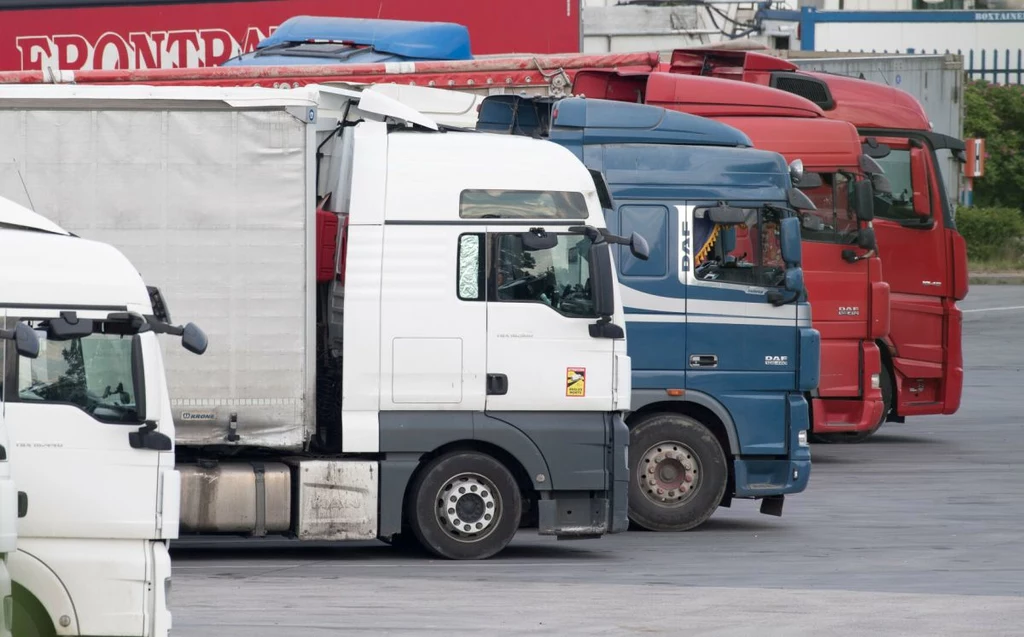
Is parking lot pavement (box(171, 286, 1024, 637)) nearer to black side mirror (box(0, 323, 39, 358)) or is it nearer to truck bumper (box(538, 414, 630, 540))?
truck bumper (box(538, 414, 630, 540))

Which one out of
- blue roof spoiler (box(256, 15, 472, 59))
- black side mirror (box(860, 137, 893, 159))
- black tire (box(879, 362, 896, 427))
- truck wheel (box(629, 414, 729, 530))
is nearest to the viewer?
truck wheel (box(629, 414, 729, 530))

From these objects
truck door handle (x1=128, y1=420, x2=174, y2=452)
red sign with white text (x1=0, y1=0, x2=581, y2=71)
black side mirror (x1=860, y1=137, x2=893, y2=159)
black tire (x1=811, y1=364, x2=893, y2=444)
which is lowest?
black tire (x1=811, y1=364, x2=893, y2=444)

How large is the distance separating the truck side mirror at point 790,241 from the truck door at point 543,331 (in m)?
2.14

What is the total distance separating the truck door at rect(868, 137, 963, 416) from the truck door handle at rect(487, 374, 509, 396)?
801cm

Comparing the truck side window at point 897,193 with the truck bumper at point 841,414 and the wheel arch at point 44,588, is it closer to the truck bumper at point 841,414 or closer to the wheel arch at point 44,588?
the truck bumper at point 841,414

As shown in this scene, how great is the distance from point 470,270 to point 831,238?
20.1ft

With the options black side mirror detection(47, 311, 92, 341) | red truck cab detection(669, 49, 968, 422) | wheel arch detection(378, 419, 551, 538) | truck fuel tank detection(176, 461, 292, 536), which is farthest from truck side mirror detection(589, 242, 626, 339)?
red truck cab detection(669, 49, 968, 422)

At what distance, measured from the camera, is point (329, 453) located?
12.2 meters

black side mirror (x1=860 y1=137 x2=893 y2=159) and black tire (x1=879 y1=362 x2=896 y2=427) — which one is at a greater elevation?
black side mirror (x1=860 y1=137 x2=893 y2=159)

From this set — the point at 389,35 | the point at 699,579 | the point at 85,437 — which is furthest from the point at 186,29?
the point at 85,437

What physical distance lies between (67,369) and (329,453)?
11.9ft

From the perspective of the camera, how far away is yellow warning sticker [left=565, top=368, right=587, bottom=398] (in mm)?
12109

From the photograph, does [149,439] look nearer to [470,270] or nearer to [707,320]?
[470,270]

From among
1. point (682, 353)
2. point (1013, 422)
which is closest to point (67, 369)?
point (682, 353)
